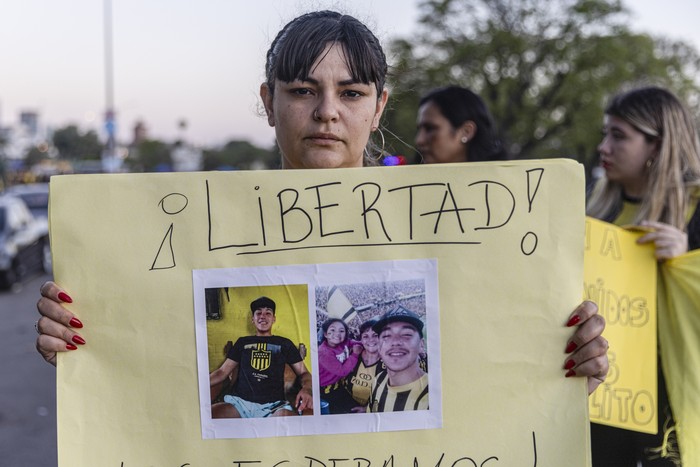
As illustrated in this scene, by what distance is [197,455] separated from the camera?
1.47 meters

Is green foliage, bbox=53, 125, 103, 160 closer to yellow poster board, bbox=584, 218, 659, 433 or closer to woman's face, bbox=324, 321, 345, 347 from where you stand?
yellow poster board, bbox=584, 218, 659, 433

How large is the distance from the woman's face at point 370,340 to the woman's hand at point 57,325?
56 centimetres

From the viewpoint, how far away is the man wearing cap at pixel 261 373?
146 centimetres

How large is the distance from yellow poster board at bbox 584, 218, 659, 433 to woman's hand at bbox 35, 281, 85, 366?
1.51 m

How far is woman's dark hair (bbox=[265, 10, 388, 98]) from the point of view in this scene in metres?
1.67

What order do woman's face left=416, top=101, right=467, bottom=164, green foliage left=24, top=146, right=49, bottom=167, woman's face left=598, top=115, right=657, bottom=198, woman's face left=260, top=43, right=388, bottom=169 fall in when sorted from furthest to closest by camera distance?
1. green foliage left=24, top=146, right=49, bottom=167
2. woman's face left=416, top=101, right=467, bottom=164
3. woman's face left=598, top=115, right=657, bottom=198
4. woman's face left=260, top=43, right=388, bottom=169

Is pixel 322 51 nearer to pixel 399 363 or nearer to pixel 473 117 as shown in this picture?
pixel 399 363

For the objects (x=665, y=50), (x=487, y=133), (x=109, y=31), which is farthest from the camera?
(x=665, y=50)

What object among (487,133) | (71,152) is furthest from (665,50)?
(71,152)

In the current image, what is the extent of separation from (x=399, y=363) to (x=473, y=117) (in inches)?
92.9

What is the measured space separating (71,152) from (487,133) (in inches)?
3131

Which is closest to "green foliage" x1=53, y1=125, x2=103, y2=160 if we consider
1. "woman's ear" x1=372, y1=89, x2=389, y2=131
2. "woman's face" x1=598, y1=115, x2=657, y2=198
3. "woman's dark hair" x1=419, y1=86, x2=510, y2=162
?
"woman's dark hair" x1=419, y1=86, x2=510, y2=162

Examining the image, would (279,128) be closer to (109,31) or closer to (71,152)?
(109,31)

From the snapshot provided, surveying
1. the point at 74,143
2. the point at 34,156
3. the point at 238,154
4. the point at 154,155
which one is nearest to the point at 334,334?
the point at 154,155
